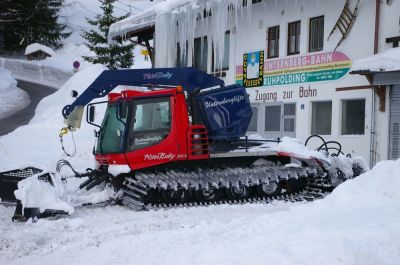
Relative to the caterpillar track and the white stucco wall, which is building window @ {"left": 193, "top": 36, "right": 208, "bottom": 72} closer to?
the white stucco wall

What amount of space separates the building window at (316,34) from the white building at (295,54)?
28mm

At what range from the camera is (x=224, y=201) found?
9.66 meters

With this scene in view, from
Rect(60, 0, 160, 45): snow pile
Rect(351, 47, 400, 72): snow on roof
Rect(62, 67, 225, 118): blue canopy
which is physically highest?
Rect(60, 0, 160, 45): snow pile

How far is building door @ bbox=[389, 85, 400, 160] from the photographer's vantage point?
12.3 meters

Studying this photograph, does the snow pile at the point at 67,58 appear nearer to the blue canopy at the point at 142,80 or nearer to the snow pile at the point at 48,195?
the blue canopy at the point at 142,80

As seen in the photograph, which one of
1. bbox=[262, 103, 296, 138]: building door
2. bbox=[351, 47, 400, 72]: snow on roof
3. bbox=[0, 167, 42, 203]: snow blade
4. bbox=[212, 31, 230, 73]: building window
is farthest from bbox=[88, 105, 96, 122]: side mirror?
bbox=[212, 31, 230, 73]: building window

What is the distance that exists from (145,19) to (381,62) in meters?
9.99

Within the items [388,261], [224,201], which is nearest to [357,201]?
[388,261]

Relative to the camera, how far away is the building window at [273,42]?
1589cm

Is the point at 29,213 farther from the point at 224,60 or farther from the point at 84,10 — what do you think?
the point at 84,10

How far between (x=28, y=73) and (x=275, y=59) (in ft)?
119

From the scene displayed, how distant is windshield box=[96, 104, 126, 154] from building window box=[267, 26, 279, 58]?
7665mm

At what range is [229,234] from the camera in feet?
20.5

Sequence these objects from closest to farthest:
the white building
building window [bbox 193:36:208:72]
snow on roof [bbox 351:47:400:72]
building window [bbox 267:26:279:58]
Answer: snow on roof [bbox 351:47:400:72]
the white building
building window [bbox 267:26:279:58]
building window [bbox 193:36:208:72]
